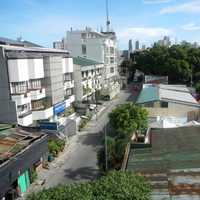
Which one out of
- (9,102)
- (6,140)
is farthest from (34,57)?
(6,140)

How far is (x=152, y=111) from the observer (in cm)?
3466

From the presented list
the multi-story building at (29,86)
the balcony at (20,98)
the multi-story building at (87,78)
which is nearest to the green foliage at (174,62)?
the multi-story building at (87,78)

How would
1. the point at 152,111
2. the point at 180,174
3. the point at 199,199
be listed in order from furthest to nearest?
the point at 152,111
the point at 180,174
the point at 199,199

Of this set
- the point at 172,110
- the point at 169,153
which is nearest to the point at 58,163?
the point at 169,153

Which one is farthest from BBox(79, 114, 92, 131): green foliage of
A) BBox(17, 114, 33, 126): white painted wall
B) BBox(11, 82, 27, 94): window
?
BBox(11, 82, 27, 94): window

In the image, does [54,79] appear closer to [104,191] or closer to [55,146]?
[55,146]

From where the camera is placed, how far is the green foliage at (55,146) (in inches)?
1136

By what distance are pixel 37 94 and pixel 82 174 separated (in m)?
10.5

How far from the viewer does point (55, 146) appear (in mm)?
29203

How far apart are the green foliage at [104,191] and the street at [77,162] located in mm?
11811

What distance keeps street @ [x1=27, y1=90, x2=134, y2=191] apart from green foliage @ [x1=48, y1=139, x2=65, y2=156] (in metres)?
0.54

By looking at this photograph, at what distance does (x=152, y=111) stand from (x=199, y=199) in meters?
22.7

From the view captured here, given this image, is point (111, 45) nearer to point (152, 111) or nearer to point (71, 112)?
point (71, 112)

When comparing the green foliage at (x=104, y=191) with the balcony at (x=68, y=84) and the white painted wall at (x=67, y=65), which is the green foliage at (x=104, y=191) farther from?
the white painted wall at (x=67, y=65)
